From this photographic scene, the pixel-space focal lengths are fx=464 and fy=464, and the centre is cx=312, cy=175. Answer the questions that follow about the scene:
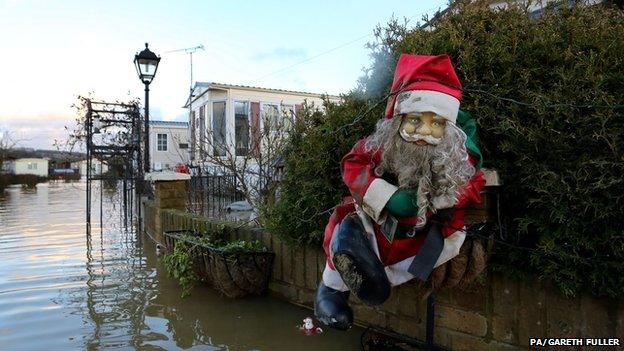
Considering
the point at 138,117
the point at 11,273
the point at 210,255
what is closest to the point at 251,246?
the point at 210,255

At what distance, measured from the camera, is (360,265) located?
86.4 inches

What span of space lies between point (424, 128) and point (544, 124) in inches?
29.5

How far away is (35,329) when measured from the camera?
3746mm

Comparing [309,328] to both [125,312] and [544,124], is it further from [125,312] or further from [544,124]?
[544,124]

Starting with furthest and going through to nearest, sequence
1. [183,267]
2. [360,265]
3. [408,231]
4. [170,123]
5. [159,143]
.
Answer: [170,123], [159,143], [183,267], [408,231], [360,265]

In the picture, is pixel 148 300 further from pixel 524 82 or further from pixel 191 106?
pixel 191 106

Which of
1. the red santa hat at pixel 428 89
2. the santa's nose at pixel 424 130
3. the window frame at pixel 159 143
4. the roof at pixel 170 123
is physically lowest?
the santa's nose at pixel 424 130

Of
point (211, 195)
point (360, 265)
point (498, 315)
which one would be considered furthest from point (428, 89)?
point (211, 195)

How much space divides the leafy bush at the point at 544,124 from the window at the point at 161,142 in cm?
2924

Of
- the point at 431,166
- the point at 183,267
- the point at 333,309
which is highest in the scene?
the point at 431,166

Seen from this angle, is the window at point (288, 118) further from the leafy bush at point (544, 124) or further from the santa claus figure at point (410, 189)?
the santa claus figure at point (410, 189)

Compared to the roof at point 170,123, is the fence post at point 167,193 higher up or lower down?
lower down

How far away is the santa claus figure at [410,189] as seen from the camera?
2.19m

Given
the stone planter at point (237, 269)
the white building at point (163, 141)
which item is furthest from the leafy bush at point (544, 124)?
the white building at point (163, 141)
